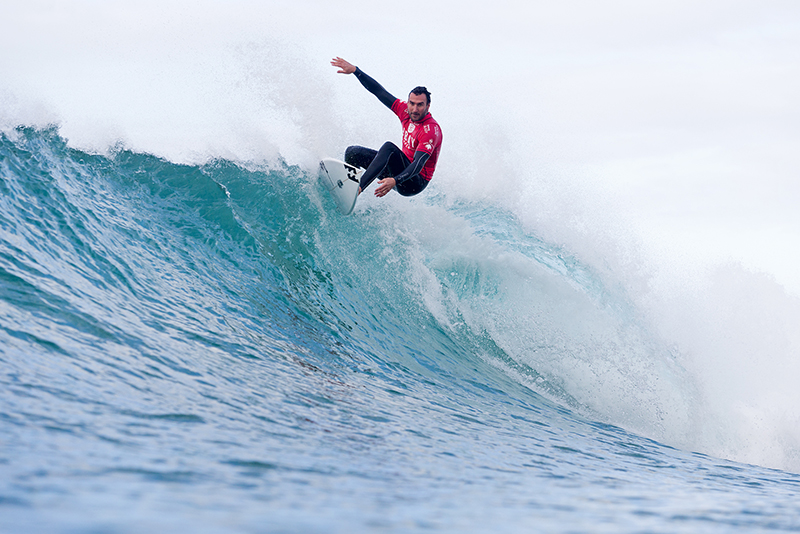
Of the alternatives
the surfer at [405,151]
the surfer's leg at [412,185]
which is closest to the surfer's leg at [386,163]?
the surfer at [405,151]

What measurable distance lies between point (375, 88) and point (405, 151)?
3.03 ft

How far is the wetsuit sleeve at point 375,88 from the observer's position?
7.68m

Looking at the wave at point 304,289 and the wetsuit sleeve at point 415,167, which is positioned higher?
the wetsuit sleeve at point 415,167

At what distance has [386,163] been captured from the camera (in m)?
7.42

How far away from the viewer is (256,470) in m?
2.67

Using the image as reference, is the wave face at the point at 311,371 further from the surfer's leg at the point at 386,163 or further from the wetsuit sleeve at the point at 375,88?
the wetsuit sleeve at the point at 375,88

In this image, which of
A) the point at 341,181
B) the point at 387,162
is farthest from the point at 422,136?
the point at 341,181

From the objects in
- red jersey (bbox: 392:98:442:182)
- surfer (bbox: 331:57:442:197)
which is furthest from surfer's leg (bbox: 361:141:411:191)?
red jersey (bbox: 392:98:442:182)

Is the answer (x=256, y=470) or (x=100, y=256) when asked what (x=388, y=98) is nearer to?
(x=100, y=256)

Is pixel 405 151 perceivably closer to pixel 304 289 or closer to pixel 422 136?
pixel 422 136

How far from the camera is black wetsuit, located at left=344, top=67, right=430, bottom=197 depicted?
6.99 m

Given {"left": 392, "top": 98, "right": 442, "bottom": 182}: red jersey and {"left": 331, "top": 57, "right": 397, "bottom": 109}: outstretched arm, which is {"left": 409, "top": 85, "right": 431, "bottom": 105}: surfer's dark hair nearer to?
{"left": 392, "top": 98, "right": 442, "bottom": 182}: red jersey

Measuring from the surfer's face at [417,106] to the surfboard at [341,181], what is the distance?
110cm

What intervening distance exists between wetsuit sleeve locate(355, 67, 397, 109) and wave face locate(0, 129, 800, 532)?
5.46ft
